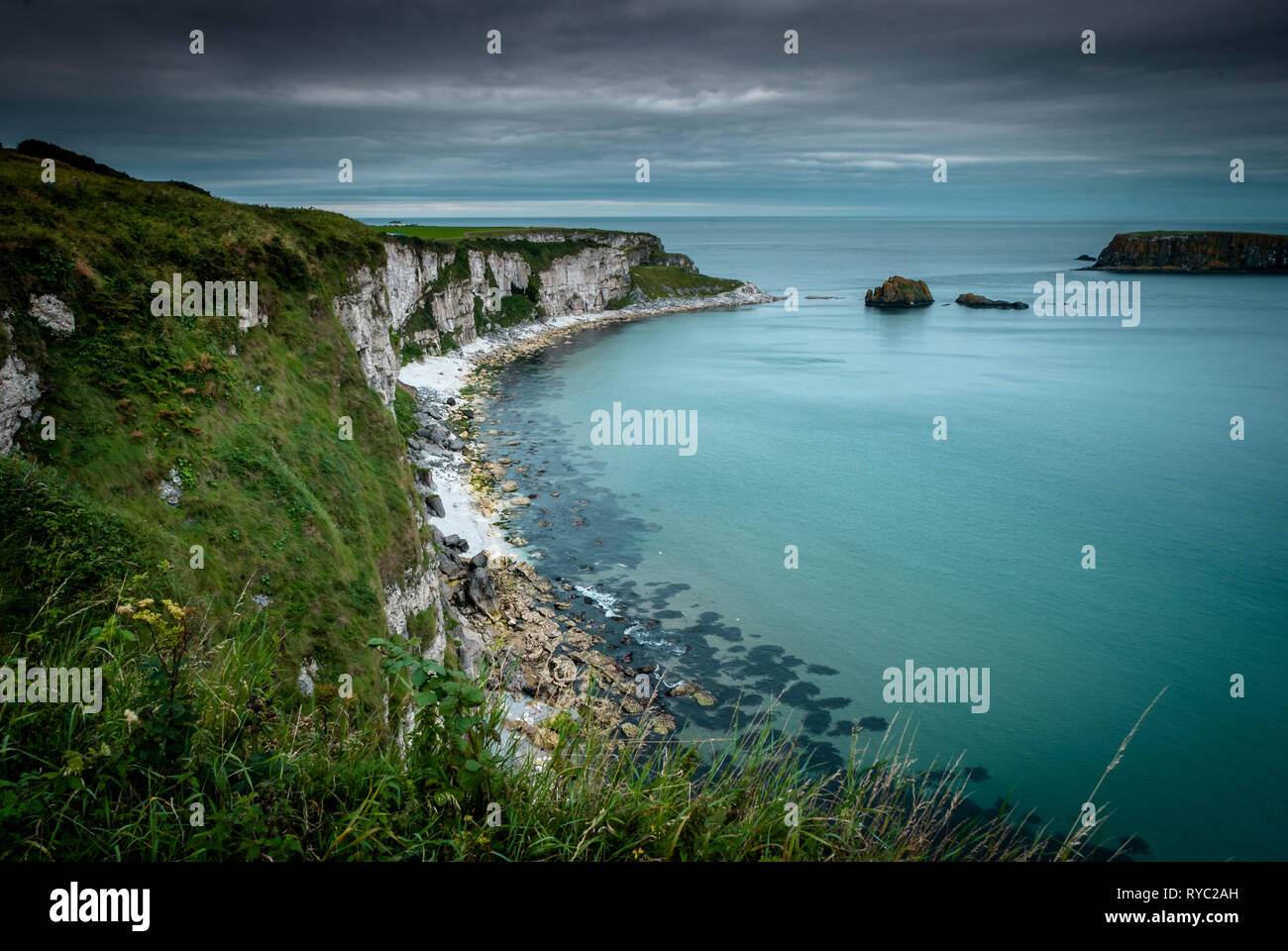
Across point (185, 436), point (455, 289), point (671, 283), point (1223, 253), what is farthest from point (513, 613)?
point (1223, 253)

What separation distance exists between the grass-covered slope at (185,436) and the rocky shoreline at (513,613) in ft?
17.3

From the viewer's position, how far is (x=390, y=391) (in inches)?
1559

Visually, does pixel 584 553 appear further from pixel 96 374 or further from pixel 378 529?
pixel 96 374

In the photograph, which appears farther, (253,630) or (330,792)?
(253,630)

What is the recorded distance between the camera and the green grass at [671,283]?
503 ft

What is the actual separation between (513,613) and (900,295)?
149 metres

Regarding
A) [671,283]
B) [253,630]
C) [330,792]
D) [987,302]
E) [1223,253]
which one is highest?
[1223,253]

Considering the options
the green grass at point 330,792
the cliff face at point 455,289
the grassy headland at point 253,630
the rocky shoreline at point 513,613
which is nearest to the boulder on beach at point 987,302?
the cliff face at point 455,289

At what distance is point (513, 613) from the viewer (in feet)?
98.6

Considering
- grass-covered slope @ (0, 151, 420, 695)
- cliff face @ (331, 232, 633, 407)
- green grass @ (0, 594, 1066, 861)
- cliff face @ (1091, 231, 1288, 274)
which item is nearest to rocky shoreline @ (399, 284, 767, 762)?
green grass @ (0, 594, 1066, 861)

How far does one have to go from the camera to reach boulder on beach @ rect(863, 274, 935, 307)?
158m

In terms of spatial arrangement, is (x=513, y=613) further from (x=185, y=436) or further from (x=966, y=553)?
(x=966, y=553)

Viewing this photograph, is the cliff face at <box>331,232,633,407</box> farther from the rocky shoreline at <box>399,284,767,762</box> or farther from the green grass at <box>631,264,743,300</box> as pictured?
the rocky shoreline at <box>399,284,767,762</box>

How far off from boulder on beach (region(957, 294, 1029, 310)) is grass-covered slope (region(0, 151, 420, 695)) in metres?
151
